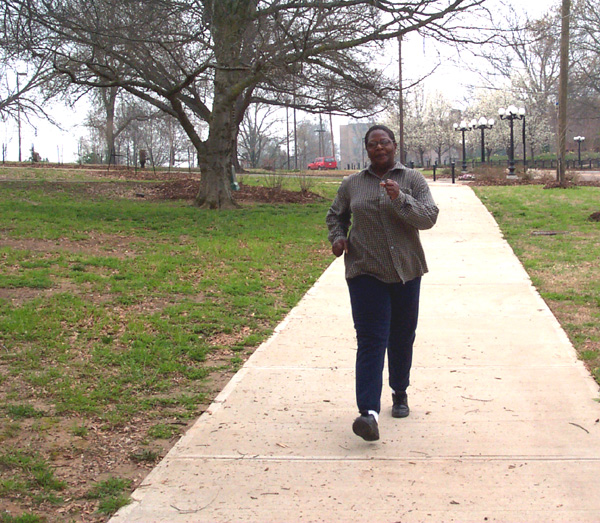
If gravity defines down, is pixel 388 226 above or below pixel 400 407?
above

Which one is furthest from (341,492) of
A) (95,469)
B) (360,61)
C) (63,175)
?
(63,175)

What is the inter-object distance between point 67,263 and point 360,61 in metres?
11.3

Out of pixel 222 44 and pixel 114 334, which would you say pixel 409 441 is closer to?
pixel 114 334

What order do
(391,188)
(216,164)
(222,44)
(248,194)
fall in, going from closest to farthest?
1. (391,188)
2. (222,44)
3. (216,164)
4. (248,194)

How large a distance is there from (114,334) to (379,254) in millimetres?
3495

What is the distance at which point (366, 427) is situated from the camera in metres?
4.39

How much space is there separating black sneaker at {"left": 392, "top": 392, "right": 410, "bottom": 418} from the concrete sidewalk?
0.06 meters

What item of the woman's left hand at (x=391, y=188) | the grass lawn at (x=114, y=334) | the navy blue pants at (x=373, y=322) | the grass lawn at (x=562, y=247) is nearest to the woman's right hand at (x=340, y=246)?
the navy blue pants at (x=373, y=322)

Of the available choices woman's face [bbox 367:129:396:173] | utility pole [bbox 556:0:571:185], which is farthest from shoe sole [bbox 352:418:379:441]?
utility pole [bbox 556:0:571:185]

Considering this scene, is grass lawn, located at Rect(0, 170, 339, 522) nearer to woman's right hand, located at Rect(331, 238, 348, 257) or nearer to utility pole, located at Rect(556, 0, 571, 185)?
woman's right hand, located at Rect(331, 238, 348, 257)

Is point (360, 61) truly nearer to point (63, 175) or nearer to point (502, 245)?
point (502, 245)

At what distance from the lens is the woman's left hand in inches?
171

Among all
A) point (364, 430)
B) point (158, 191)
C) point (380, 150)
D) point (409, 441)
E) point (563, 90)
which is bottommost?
point (409, 441)

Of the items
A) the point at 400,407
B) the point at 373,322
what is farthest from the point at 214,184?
the point at 373,322
